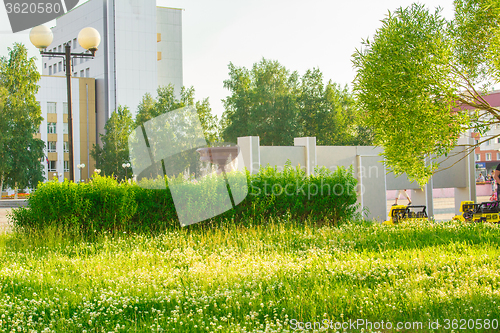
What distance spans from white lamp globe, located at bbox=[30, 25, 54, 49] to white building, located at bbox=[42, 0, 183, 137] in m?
56.7

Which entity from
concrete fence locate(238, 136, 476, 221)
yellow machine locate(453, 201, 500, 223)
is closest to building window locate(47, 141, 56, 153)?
concrete fence locate(238, 136, 476, 221)

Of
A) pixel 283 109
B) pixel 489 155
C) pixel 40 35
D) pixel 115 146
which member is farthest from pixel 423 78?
pixel 489 155

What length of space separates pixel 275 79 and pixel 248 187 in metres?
35.5

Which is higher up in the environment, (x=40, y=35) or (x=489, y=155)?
(x=40, y=35)

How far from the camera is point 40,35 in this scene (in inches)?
413

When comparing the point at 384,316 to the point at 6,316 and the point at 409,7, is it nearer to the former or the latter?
the point at 6,316

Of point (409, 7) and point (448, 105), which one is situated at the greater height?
point (409, 7)

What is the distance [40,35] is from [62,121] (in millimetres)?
65472

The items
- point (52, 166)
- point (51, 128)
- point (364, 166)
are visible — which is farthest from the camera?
point (51, 128)

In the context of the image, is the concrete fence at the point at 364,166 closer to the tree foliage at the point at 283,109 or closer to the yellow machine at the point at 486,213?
the yellow machine at the point at 486,213

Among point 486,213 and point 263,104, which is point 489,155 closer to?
point 263,104

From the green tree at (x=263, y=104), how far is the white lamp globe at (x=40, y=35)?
97.1 ft

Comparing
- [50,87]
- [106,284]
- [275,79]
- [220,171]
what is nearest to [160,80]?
[50,87]

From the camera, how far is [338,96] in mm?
47688
